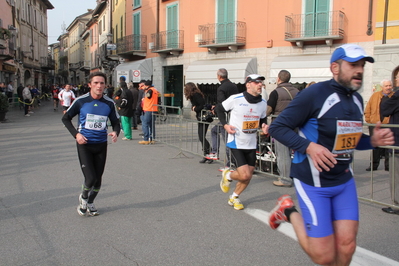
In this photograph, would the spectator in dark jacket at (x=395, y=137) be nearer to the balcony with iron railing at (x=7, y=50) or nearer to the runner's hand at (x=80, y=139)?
the runner's hand at (x=80, y=139)

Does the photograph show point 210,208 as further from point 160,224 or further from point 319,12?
point 319,12

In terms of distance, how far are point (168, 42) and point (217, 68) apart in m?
5.21

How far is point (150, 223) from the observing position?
488cm

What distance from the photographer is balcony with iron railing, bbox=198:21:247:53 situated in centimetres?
2131

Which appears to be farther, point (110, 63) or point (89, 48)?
point (89, 48)

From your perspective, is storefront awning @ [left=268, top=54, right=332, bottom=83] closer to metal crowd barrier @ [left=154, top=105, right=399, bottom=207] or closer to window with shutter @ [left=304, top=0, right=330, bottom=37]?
window with shutter @ [left=304, top=0, right=330, bottom=37]

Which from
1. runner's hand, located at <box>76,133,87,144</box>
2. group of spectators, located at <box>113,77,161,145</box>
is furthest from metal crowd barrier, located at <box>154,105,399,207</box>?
runner's hand, located at <box>76,133,87,144</box>

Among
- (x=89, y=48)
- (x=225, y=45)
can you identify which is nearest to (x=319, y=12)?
(x=225, y=45)

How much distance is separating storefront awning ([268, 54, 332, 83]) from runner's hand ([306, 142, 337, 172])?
15679mm

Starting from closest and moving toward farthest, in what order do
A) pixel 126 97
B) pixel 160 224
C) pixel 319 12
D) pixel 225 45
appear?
pixel 160 224
pixel 126 97
pixel 319 12
pixel 225 45

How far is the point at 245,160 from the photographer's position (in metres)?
5.50

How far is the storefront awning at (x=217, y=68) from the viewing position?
2056 centimetres

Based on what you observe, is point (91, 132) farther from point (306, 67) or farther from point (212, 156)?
point (306, 67)

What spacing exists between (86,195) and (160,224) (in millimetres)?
1062
